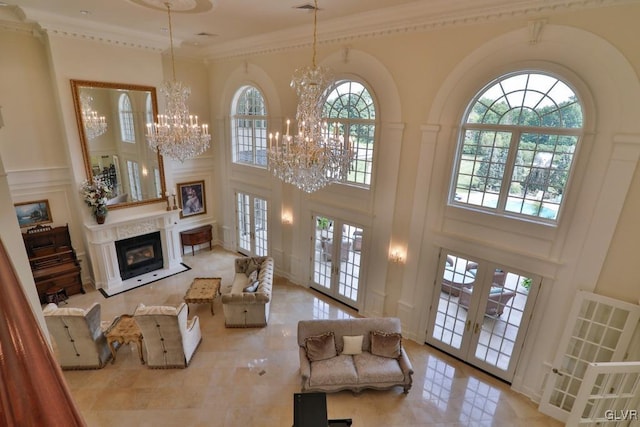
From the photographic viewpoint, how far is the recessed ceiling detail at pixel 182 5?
5.25 meters

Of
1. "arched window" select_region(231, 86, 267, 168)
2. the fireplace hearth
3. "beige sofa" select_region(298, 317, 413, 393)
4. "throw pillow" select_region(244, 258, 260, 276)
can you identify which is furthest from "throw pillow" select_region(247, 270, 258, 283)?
"arched window" select_region(231, 86, 267, 168)

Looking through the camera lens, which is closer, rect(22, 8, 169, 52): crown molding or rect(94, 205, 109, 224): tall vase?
rect(22, 8, 169, 52): crown molding

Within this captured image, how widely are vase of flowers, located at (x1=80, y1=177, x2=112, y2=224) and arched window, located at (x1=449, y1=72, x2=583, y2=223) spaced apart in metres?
8.18

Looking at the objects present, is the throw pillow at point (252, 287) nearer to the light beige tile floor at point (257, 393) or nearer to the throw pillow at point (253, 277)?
the throw pillow at point (253, 277)

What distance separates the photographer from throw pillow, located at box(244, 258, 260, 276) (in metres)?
8.34

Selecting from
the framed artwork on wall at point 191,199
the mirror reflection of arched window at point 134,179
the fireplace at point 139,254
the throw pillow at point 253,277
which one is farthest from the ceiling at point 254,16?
the throw pillow at point 253,277

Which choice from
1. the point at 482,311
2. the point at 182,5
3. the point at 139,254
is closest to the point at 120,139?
the point at 139,254

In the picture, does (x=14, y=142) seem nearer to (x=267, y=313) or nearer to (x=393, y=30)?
(x=267, y=313)

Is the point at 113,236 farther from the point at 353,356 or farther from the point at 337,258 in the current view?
the point at 353,356

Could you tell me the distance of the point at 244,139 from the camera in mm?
9391

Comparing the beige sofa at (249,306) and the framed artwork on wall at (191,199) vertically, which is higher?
the framed artwork on wall at (191,199)

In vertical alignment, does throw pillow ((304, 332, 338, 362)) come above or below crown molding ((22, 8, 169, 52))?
below

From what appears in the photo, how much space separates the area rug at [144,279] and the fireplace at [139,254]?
15 cm

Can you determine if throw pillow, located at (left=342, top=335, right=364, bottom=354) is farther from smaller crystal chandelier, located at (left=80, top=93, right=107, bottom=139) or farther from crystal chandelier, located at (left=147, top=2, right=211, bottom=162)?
smaller crystal chandelier, located at (left=80, top=93, right=107, bottom=139)
